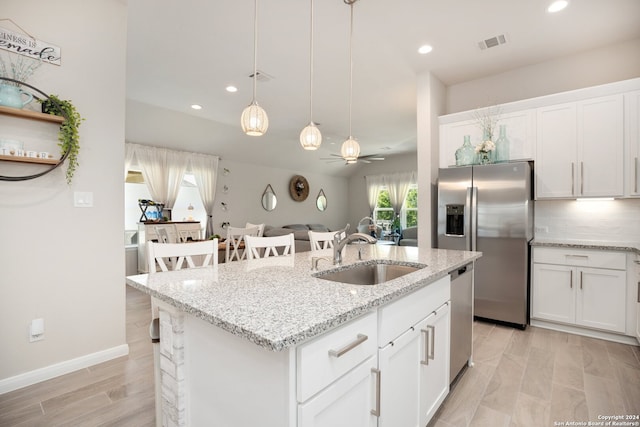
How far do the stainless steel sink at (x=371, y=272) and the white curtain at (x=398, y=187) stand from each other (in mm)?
7553

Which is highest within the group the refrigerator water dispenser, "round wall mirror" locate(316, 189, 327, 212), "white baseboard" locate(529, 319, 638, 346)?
"round wall mirror" locate(316, 189, 327, 212)

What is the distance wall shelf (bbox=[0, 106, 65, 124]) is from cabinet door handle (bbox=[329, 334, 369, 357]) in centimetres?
253

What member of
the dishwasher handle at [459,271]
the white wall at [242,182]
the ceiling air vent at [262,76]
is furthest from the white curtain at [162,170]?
the dishwasher handle at [459,271]

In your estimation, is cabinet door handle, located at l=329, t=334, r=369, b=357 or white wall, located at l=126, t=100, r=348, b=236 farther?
white wall, located at l=126, t=100, r=348, b=236

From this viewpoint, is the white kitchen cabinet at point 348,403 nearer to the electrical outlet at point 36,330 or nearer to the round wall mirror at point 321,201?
the electrical outlet at point 36,330

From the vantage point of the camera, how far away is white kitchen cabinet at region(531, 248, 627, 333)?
2791 millimetres

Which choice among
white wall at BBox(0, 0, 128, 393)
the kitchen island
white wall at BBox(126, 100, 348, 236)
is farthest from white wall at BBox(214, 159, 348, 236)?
the kitchen island

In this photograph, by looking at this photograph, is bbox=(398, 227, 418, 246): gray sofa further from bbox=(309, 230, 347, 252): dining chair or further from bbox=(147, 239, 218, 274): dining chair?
bbox=(147, 239, 218, 274): dining chair

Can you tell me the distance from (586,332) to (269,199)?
21.3 feet

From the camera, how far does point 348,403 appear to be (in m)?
1.02

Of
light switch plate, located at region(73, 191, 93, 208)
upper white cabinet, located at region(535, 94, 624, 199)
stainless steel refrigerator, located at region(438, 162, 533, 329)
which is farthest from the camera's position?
stainless steel refrigerator, located at region(438, 162, 533, 329)

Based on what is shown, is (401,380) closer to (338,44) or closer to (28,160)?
(28,160)

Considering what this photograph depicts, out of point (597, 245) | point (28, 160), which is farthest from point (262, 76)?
point (597, 245)

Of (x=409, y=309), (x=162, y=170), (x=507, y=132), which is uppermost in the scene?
(x=507, y=132)
